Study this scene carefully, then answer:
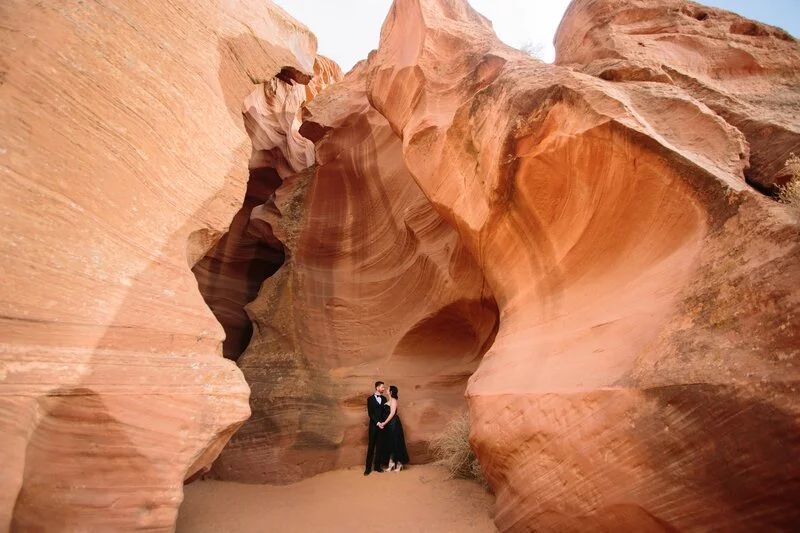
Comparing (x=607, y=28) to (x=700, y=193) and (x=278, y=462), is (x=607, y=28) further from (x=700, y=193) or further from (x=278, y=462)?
(x=278, y=462)

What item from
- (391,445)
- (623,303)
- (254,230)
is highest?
(254,230)

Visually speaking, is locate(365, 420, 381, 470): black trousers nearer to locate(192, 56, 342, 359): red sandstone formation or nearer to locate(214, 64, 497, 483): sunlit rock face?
locate(214, 64, 497, 483): sunlit rock face

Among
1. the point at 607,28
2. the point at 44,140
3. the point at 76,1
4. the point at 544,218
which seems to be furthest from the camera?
the point at 607,28

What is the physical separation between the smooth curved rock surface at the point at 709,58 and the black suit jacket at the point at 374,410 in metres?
4.86

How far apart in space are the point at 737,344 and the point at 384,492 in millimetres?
4201

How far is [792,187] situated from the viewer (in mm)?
3275

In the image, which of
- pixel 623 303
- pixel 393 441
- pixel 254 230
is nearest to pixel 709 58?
pixel 623 303

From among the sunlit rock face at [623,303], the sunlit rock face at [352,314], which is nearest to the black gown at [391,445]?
the sunlit rock face at [352,314]

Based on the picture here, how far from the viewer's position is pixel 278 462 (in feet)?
21.0

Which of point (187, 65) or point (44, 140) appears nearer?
point (44, 140)

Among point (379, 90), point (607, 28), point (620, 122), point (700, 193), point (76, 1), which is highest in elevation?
point (379, 90)

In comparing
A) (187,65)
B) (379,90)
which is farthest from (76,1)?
(379,90)

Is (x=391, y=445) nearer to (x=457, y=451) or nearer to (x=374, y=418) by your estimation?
(x=374, y=418)

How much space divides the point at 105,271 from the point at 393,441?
434cm
